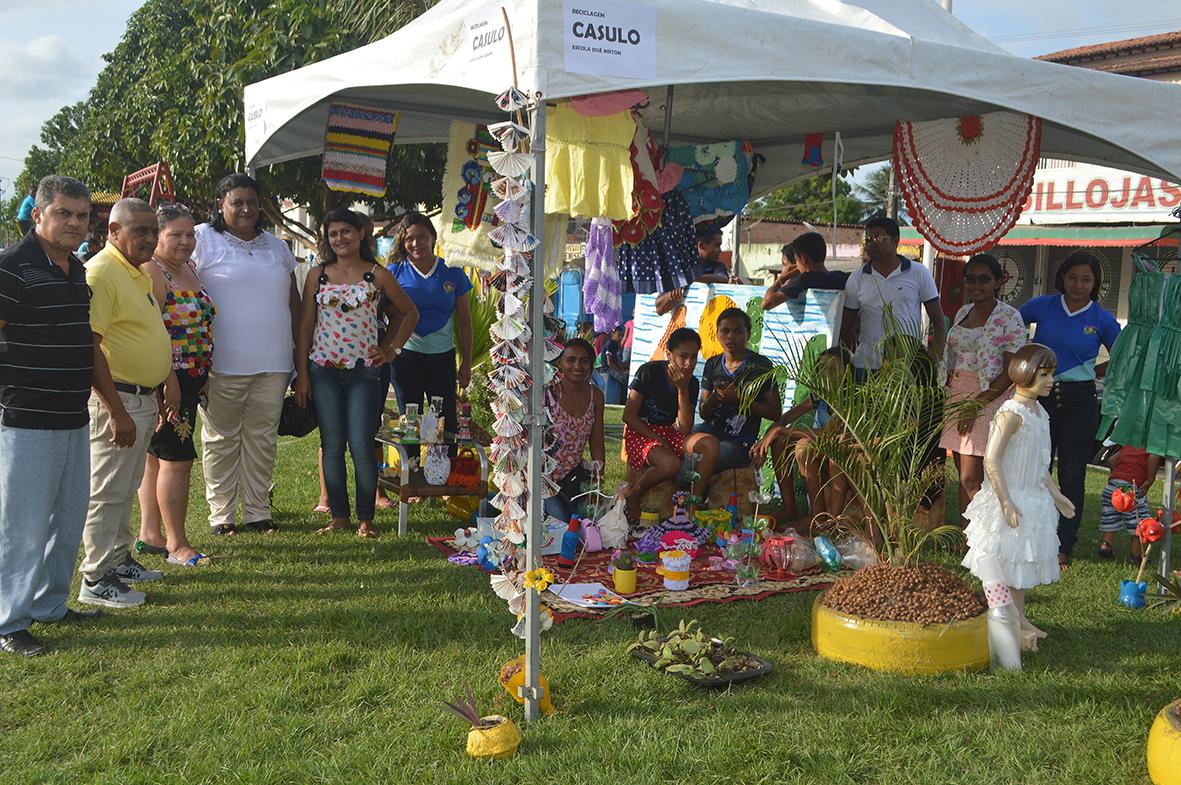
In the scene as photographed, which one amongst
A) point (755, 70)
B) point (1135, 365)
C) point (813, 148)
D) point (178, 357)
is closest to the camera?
point (755, 70)

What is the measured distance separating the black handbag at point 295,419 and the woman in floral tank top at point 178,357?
64 centimetres

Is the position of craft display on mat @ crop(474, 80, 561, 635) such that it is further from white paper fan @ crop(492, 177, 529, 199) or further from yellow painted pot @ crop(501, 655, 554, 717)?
yellow painted pot @ crop(501, 655, 554, 717)

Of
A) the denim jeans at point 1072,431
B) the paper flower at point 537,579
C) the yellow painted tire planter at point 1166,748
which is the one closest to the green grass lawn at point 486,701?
the yellow painted tire planter at point 1166,748

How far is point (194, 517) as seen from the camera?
6.16 meters

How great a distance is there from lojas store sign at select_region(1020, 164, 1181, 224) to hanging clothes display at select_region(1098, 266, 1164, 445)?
43.7ft

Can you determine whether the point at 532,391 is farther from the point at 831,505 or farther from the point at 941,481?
the point at 941,481

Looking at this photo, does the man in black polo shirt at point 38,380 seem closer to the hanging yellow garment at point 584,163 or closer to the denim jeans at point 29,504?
the denim jeans at point 29,504

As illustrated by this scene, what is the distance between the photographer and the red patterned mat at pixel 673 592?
470cm

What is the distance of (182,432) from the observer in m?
5.04

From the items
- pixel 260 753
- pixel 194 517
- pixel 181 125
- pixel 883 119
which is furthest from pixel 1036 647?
pixel 181 125

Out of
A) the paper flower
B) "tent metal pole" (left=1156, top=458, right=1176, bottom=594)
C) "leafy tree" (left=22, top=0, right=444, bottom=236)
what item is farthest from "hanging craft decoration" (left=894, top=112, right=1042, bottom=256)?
"leafy tree" (left=22, top=0, right=444, bottom=236)

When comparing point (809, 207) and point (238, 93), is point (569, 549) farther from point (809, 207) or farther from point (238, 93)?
point (809, 207)

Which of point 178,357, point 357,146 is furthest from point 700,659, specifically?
point 357,146

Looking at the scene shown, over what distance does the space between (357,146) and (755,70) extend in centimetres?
313
